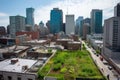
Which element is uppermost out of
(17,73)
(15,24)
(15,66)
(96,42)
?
(15,24)

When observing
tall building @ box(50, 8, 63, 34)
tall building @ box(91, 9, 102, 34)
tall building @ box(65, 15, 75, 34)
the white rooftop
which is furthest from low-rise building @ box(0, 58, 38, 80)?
Answer: tall building @ box(50, 8, 63, 34)

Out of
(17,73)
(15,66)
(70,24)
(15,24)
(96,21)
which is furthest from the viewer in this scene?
(70,24)

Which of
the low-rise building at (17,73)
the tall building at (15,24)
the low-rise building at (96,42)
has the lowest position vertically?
the low-rise building at (17,73)

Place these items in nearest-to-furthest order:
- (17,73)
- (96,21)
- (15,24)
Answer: (17,73)
(15,24)
(96,21)

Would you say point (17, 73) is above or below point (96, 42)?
below

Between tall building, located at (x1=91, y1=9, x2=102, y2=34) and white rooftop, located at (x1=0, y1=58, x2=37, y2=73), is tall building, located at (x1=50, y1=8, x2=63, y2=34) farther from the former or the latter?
white rooftop, located at (x1=0, y1=58, x2=37, y2=73)

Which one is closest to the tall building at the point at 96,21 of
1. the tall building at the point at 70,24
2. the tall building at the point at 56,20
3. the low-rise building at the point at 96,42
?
the tall building at the point at 70,24

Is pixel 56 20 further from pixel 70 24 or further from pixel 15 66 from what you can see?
pixel 15 66

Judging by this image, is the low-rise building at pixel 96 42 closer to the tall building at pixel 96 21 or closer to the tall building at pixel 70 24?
the tall building at pixel 96 21

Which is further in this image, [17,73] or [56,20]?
[56,20]

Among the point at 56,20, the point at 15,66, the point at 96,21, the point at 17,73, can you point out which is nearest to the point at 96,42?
the point at 15,66
